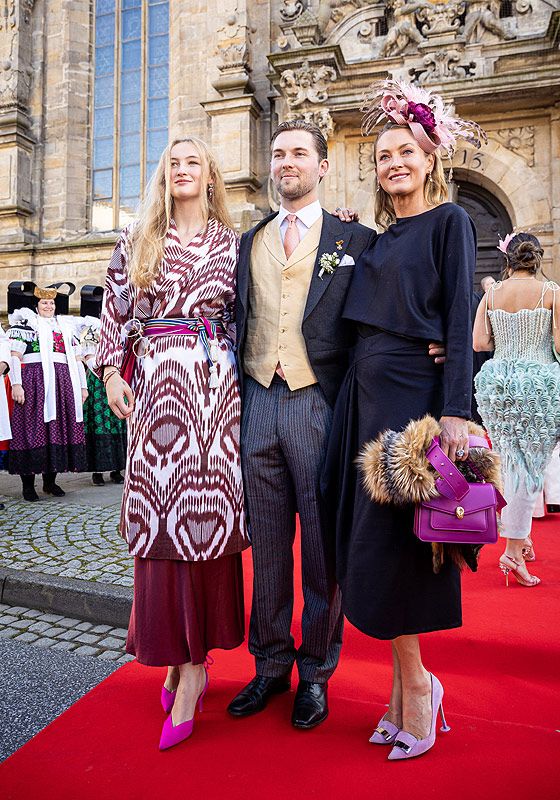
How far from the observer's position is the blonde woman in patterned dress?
213cm

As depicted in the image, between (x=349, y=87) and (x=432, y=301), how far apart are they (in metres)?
8.20

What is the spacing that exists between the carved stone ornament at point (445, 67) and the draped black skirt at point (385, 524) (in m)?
7.85

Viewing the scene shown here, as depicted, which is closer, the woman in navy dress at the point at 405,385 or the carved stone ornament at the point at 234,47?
the woman in navy dress at the point at 405,385

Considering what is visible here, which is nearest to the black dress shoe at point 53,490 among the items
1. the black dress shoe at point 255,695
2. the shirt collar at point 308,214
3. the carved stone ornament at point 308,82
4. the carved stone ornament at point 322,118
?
the black dress shoe at point 255,695

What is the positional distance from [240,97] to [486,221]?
14.3 feet

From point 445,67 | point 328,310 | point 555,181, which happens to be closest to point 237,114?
point 445,67

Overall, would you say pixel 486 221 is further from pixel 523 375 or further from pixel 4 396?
pixel 4 396

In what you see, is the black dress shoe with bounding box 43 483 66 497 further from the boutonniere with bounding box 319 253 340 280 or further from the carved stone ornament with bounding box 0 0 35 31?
the carved stone ornament with bounding box 0 0 35 31

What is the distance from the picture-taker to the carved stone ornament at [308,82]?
8750mm

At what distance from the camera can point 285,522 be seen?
2289mm

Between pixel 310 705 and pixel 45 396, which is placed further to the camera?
pixel 45 396

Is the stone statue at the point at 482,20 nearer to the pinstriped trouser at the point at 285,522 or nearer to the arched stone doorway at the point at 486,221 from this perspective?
the arched stone doorway at the point at 486,221

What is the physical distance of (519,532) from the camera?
3.43 meters

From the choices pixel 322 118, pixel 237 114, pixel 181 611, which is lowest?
pixel 181 611
